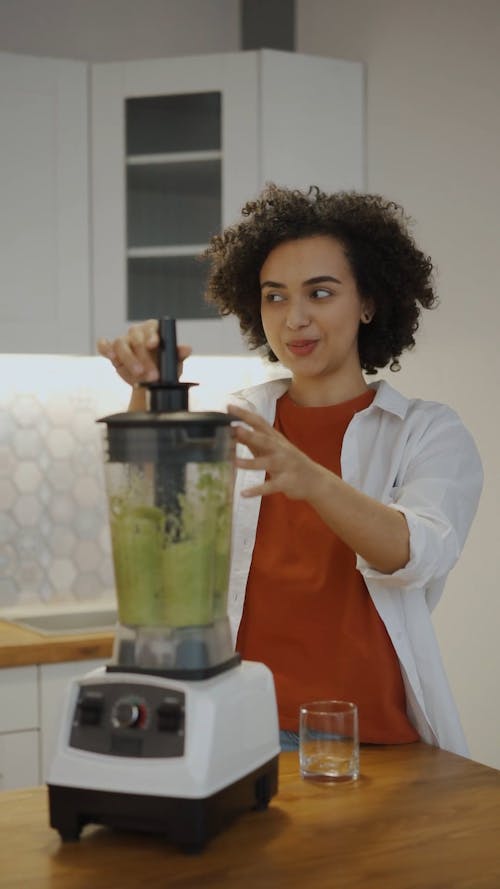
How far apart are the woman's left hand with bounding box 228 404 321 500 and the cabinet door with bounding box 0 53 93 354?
158cm

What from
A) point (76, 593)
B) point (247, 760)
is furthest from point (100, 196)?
point (247, 760)

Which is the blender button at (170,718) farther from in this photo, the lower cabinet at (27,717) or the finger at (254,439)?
the lower cabinet at (27,717)

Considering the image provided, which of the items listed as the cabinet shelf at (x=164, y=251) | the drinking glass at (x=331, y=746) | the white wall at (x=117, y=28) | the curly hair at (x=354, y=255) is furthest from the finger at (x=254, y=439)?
the white wall at (x=117, y=28)

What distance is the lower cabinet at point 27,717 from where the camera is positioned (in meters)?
2.54

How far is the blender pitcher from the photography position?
3.79ft

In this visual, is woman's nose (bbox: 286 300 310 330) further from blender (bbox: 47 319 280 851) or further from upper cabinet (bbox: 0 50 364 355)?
upper cabinet (bbox: 0 50 364 355)

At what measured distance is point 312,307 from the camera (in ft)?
5.78

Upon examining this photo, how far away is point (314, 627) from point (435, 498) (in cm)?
26

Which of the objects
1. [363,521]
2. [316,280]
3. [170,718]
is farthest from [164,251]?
[170,718]

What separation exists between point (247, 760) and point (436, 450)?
63 cm

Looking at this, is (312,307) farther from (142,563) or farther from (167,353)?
(142,563)

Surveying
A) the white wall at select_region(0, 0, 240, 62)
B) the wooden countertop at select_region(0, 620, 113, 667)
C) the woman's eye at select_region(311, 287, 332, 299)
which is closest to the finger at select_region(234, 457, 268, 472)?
the woman's eye at select_region(311, 287, 332, 299)

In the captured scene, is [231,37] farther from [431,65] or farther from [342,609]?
[342,609]

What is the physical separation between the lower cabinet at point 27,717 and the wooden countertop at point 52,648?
0.03 meters
